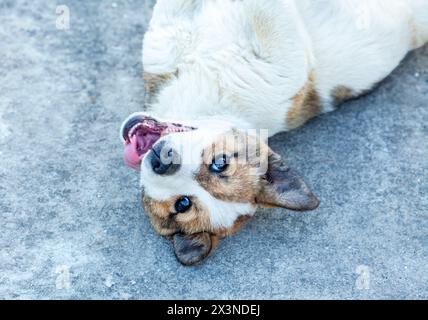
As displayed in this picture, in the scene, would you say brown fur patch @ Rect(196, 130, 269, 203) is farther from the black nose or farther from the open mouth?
the open mouth

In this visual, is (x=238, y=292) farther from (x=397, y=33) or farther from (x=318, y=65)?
(x=397, y=33)

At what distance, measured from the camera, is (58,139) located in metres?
5.05

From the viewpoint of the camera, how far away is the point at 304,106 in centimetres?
491

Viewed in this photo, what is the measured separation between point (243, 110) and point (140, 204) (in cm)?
89

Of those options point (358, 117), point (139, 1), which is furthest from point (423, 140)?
point (139, 1)

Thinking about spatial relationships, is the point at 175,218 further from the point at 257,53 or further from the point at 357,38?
the point at 357,38

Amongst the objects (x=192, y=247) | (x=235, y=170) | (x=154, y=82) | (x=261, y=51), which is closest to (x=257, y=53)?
(x=261, y=51)

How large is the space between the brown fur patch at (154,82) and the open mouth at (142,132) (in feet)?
1.44

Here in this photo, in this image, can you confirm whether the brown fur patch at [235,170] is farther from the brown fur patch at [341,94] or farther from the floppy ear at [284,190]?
the brown fur patch at [341,94]

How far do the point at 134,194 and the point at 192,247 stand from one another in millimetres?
649

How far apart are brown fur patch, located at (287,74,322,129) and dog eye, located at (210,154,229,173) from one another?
0.74 meters

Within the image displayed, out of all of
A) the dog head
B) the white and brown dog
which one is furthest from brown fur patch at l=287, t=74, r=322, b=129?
the dog head
